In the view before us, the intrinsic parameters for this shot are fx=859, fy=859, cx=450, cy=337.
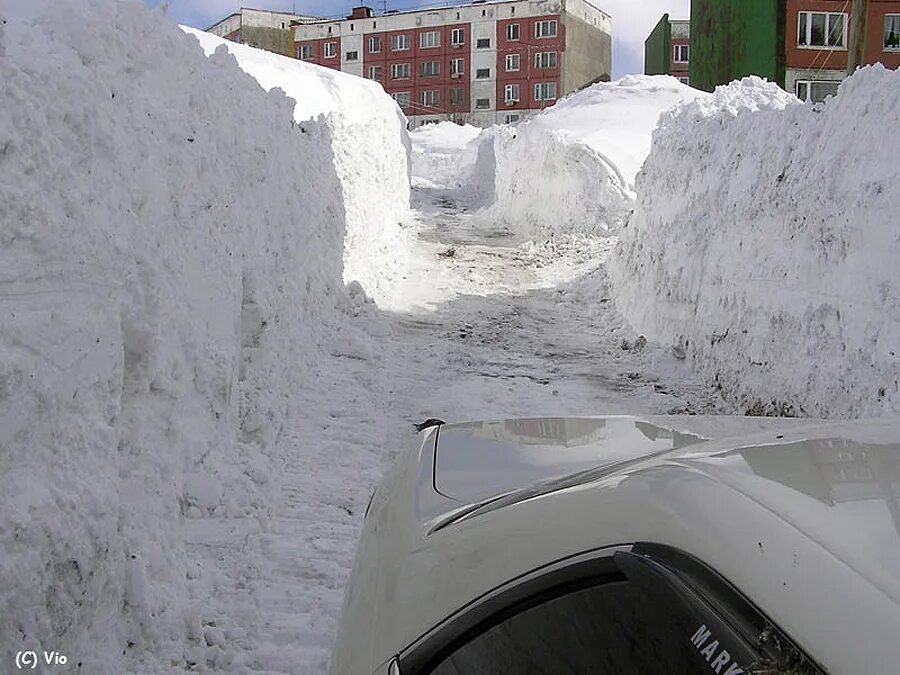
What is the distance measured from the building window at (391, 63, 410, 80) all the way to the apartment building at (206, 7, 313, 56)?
23.4 ft

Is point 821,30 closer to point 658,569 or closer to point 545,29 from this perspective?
point 545,29

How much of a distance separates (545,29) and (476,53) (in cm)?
492

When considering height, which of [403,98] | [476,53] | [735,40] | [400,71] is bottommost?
[735,40]

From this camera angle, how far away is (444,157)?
35.2 m

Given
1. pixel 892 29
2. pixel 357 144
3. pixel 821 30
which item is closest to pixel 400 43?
pixel 821 30

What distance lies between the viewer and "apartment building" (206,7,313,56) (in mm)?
57375

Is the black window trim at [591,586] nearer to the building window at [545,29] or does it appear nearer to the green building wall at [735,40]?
the green building wall at [735,40]

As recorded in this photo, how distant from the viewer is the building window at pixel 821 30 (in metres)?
32.8

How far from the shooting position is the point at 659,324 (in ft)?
31.6

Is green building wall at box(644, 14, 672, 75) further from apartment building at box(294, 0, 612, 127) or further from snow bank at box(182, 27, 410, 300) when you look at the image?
snow bank at box(182, 27, 410, 300)

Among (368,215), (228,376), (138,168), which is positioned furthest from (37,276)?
(368,215)

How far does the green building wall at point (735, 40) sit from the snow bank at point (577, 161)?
1.96 metres

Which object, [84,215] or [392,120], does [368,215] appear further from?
[84,215]

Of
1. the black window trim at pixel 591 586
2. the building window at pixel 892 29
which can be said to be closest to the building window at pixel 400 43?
the building window at pixel 892 29
